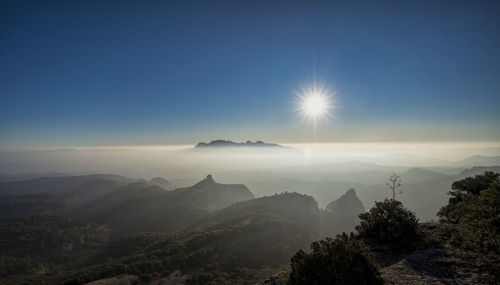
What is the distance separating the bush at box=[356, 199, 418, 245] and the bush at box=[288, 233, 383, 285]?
8800 millimetres

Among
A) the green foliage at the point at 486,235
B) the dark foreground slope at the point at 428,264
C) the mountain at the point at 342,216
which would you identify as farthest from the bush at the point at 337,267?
the mountain at the point at 342,216

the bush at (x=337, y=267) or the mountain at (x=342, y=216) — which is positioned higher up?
the bush at (x=337, y=267)

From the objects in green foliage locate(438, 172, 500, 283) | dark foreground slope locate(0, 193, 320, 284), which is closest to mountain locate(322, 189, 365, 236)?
dark foreground slope locate(0, 193, 320, 284)

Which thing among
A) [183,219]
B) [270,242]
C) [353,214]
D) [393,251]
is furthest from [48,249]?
[353,214]

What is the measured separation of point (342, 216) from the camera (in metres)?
174

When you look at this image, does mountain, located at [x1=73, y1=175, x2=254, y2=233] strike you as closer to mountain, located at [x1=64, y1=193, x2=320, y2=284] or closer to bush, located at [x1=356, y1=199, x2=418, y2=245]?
mountain, located at [x1=64, y1=193, x2=320, y2=284]

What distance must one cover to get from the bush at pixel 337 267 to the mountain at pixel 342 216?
143979 millimetres

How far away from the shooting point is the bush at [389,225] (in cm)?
1739

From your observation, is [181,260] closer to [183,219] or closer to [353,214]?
[183,219]

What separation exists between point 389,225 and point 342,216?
7044 inches

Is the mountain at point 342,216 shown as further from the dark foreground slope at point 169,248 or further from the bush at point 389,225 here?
the bush at point 389,225

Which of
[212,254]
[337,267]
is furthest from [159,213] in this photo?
[337,267]

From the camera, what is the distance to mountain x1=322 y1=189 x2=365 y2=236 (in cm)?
15238

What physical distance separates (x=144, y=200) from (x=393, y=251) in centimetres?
21928
